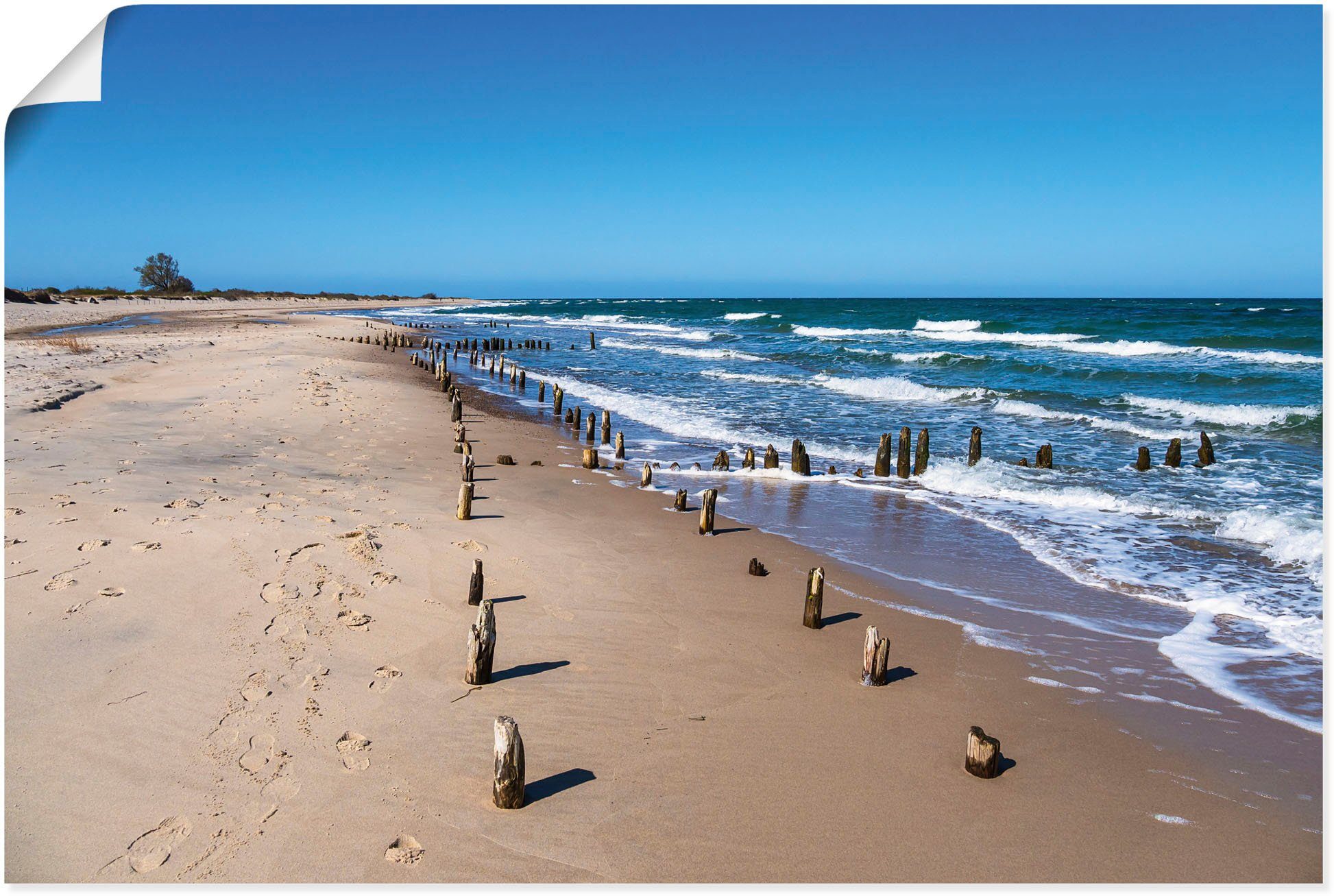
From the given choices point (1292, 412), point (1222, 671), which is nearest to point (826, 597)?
point (1222, 671)

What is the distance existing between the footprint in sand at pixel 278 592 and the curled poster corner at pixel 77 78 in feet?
16.5

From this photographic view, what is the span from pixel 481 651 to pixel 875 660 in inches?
118

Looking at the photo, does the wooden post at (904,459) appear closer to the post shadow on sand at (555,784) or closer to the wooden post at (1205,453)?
the wooden post at (1205,453)

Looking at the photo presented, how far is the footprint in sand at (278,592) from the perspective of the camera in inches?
267

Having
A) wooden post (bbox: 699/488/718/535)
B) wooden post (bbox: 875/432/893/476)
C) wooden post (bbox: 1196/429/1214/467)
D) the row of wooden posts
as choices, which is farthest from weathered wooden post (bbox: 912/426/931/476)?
wooden post (bbox: 699/488/718/535)

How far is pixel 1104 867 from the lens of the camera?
14.1ft

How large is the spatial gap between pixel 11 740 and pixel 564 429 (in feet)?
47.7

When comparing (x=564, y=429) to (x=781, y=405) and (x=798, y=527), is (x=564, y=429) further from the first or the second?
(x=798, y=527)

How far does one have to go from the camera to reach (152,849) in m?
3.91

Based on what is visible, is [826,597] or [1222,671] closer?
[1222,671]

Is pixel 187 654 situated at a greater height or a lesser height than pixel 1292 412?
lesser

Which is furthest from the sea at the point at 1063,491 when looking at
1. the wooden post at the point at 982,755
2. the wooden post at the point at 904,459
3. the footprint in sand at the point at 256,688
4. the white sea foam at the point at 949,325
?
the white sea foam at the point at 949,325

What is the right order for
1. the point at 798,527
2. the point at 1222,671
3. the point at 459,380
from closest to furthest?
the point at 1222,671, the point at 798,527, the point at 459,380

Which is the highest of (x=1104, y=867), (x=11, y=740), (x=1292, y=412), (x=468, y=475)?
(x=1292, y=412)
